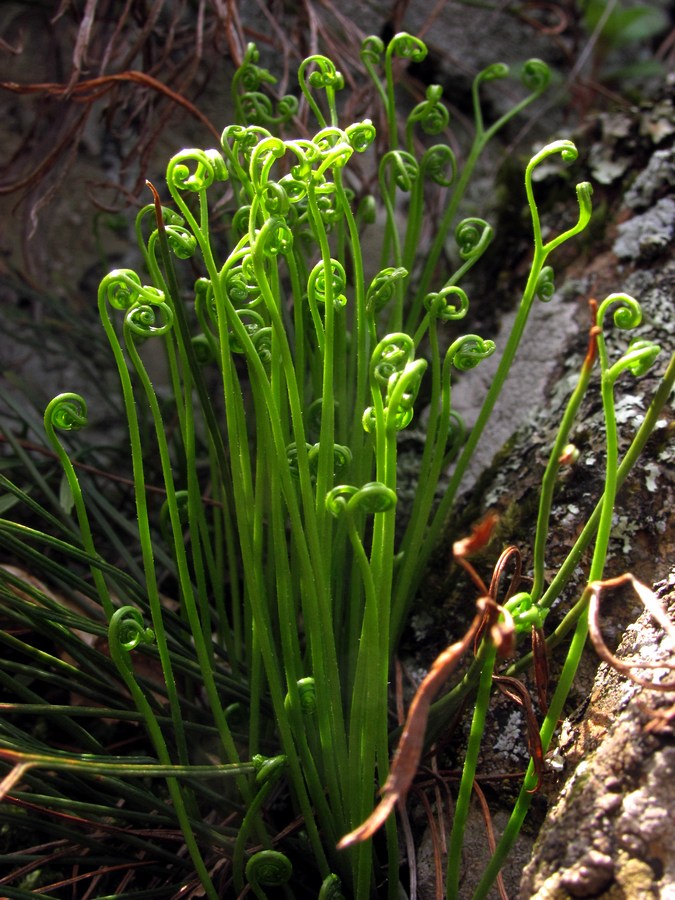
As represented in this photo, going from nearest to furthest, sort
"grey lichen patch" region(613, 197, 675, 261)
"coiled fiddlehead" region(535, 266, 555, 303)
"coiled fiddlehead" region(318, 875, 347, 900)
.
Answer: "coiled fiddlehead" region(318, 875, 347, 900), "coiled fiddlehead" region(535, 266, 555, 303), "grey lichen patch" region(613, 197, 675, 261)

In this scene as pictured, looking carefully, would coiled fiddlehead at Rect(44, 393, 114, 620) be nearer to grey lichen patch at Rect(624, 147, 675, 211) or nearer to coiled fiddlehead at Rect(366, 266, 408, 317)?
coiled fiddlehead at Rect(366, 266, 408, 317)

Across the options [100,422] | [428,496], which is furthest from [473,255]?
[100,422]

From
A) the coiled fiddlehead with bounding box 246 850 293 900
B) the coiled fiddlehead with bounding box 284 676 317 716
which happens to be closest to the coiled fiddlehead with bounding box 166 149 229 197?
the coiled fiddlehead with bounding box 284 676 317 716

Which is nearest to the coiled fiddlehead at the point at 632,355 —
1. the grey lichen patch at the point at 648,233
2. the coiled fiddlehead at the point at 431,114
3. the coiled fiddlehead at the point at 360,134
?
the coiled fiddlehead at the point at 360,134

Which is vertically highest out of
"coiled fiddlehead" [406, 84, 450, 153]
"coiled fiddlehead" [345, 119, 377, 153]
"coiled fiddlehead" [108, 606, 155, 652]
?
"coiled fiddlehead" [406, 84, 450, 153]

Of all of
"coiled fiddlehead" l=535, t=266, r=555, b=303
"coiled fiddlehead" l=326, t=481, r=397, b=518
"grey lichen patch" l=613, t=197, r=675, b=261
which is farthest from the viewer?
"grey lichen patch" l=613, t=197, r=675, b=261

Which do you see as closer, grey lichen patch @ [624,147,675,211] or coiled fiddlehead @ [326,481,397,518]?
coiled fiddlehead @ [326,481,397,518]

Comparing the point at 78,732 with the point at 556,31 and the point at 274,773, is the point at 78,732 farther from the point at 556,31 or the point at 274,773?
the point at 556,31

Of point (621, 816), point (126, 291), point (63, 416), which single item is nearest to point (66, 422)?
point (63, 416)

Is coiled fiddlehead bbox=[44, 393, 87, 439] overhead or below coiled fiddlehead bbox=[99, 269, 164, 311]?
below
